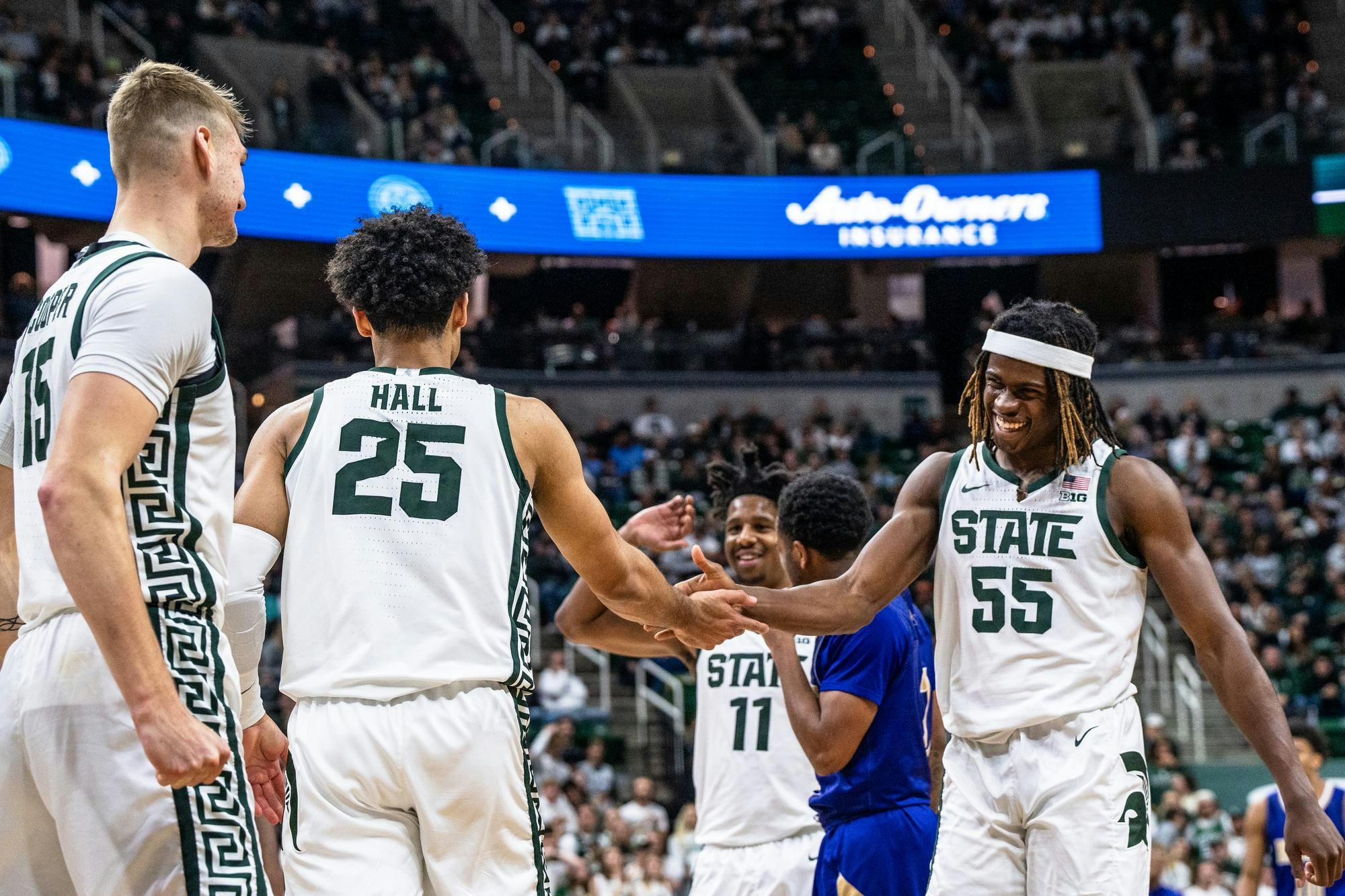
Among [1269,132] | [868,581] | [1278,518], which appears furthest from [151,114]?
[1269,132]

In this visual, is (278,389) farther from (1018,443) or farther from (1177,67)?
(1018,443)

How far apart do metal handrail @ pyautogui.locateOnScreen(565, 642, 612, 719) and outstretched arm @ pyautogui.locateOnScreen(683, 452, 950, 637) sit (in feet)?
34.5

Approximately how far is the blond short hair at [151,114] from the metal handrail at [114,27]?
18.7m

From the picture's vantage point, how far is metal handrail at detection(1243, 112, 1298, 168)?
23.3m

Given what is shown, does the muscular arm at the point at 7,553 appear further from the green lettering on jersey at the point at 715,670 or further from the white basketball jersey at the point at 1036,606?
the green lettering on jersey at the point at 715,670

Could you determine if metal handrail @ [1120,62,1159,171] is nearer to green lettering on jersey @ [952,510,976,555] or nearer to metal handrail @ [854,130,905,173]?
metal handrail @ [854,130,905,173]

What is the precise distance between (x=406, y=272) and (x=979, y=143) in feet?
70.9

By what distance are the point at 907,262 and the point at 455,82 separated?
8.11 m

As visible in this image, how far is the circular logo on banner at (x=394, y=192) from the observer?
21391 millimetres

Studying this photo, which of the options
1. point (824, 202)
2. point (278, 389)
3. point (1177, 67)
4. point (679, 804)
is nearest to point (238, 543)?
point (679, 804)

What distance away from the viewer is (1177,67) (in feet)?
85.1

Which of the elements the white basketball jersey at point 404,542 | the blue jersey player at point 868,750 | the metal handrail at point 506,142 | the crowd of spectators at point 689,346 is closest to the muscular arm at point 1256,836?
the blue jersey player at point 868,750

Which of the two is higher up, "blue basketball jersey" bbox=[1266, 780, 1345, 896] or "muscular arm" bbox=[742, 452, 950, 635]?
"muscular arm" bbox=[742, 452, 950, 635]

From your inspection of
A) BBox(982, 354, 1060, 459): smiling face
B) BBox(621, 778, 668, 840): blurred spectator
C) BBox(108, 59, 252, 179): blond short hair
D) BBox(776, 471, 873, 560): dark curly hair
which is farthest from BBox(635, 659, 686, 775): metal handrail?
BBox(108, 59, 252, 179): blond short hair
